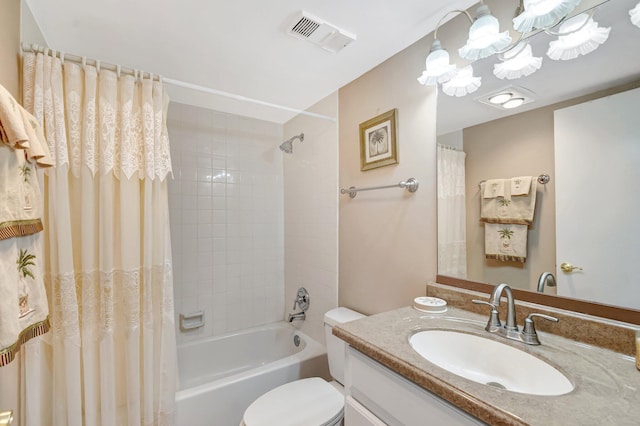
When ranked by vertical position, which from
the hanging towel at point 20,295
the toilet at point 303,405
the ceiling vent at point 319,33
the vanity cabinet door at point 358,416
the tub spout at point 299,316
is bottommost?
the toilet at point 303,405

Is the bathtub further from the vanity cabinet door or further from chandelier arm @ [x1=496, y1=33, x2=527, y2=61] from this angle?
chandelier arm @ [x1=496, y1=33, x2=527, y2=61]

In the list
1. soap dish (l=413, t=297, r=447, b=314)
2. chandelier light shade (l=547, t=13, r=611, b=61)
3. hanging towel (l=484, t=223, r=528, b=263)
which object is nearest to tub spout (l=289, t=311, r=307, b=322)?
soap dish (l=413, t=297, r=447, b=314)

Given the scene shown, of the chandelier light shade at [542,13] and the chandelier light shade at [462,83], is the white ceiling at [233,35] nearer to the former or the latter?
the chandelier light shade at [462,83]

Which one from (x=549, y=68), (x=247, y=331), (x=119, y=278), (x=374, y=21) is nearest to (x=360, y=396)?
(x=119, y=278)

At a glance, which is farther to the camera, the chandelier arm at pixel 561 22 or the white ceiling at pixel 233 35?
the white ceiling at pixel 233 35

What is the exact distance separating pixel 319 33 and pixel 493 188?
106 cm

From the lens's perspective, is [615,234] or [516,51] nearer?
[615,234]

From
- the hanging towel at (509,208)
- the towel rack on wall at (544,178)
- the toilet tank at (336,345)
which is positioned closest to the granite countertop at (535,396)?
the hanging towel at (509,208)

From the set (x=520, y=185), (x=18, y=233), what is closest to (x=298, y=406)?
(x=18, y=233)

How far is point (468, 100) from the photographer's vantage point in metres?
1.19

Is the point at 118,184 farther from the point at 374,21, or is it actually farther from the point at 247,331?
the point at 247,331

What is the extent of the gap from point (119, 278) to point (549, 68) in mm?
1932

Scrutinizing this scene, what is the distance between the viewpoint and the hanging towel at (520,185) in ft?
3.23

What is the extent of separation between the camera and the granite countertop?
52 cm
